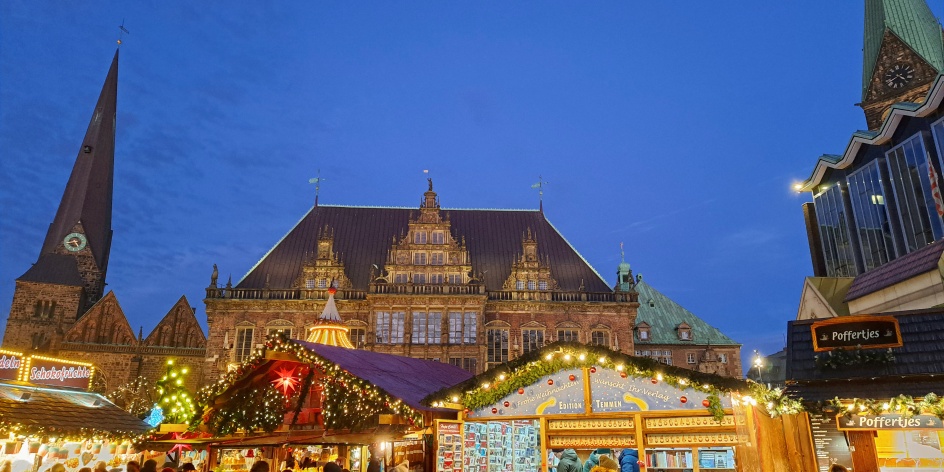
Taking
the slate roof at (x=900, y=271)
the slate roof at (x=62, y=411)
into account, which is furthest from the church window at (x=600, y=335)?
Result: the slate roof at (x=62, y=411)

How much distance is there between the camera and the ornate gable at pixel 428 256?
3534cm

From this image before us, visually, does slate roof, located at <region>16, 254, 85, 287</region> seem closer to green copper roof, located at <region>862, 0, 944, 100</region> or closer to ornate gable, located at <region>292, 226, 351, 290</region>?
ornate gable, located at <region>292, 226, 351, 290</region>

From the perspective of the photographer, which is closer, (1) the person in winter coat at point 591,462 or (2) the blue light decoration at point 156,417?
(1) the person in winter coat at point 591,462

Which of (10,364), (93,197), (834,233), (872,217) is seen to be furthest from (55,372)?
(93,197)

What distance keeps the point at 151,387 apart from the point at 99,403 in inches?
1153

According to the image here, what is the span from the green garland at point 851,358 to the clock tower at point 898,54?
1014 inches

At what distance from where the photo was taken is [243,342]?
34.3 m

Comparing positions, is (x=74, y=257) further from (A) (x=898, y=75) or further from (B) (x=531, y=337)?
(A) (x=898, y=75)

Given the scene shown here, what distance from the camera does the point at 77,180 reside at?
165ft

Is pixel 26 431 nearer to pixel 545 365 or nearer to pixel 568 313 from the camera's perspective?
pixel 545 365

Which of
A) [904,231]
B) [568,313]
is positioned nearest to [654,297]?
Result: [568,313]

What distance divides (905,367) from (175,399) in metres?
13.6

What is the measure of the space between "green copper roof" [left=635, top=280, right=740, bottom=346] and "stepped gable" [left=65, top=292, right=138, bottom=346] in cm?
3405

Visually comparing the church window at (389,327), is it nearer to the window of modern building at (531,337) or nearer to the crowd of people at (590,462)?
the window of modern building at (531,337)
